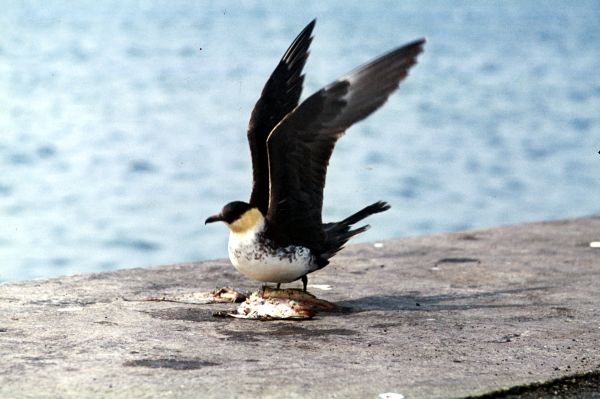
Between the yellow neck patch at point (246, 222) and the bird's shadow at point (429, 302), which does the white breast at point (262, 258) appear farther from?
the bird's shadow at point (429, 302)

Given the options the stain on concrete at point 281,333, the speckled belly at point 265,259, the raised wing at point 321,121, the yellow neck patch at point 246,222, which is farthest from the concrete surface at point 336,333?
the raised wing at point 321,121

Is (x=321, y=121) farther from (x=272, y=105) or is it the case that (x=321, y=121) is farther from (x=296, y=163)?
(x=272, y=105)

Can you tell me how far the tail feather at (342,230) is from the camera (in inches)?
237

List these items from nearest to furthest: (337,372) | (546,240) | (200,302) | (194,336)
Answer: (337,372), (194,336), (200,302), (546,240)

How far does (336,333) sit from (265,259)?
66 centimetres

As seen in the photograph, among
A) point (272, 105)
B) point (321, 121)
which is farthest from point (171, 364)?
point (272, 105)

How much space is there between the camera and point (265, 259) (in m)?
5.65

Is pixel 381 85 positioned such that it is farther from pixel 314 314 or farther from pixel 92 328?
Answer: pixel 92 328

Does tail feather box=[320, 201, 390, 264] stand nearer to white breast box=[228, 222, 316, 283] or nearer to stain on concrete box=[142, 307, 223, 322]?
white breast box=[228, 222, 316, 283]

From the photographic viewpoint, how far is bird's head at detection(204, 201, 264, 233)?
5.64m

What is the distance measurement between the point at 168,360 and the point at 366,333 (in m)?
1.13

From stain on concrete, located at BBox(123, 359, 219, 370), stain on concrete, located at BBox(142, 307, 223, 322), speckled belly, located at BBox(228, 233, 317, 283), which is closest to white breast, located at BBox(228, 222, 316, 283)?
speckled belly, located at BBox(228, 233, 317, 283)

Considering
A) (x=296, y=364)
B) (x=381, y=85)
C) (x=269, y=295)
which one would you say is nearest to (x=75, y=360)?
(x=296, y=364)

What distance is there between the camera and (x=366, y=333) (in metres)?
5.27
